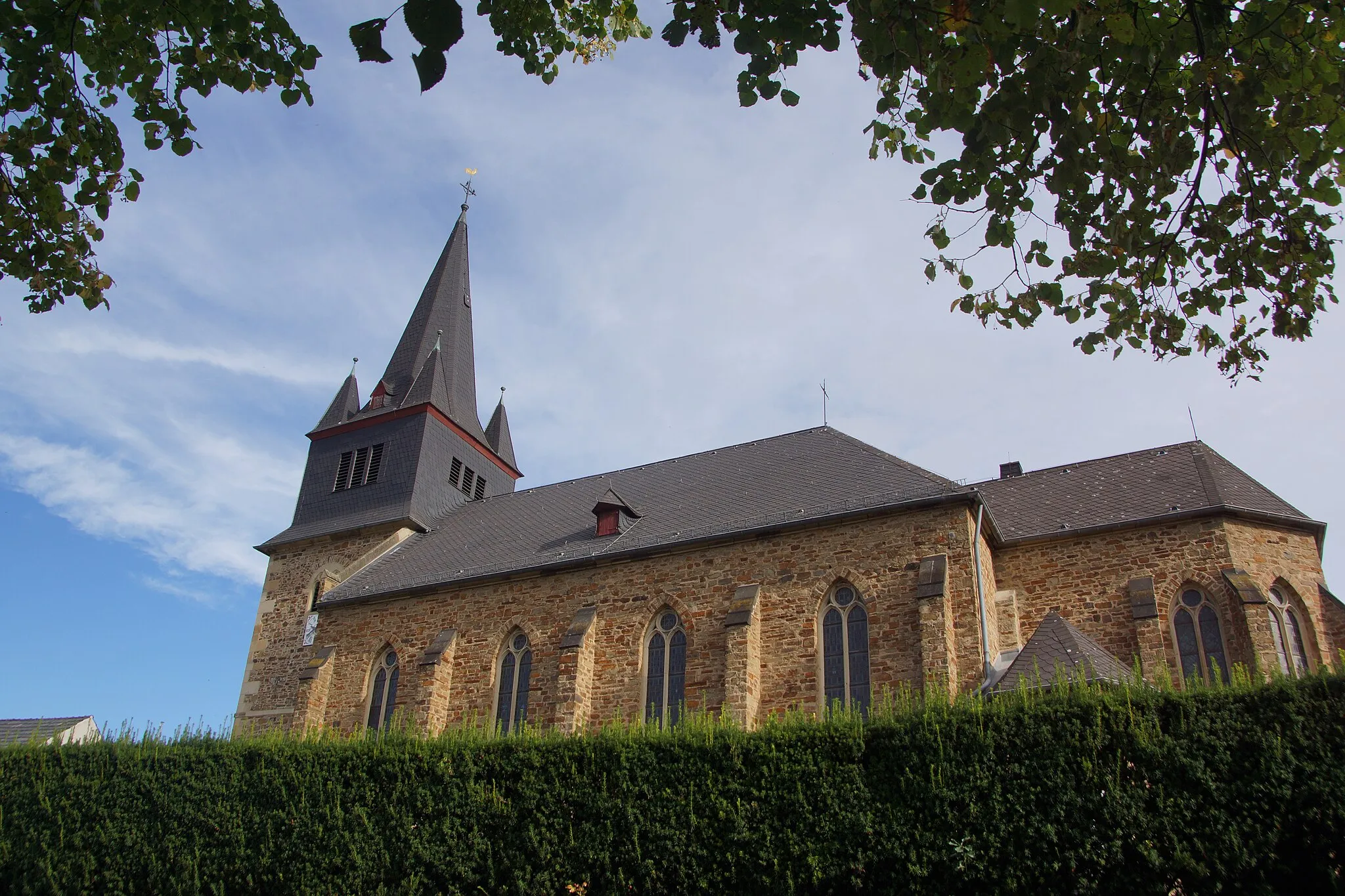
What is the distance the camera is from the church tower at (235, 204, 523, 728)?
22.8m

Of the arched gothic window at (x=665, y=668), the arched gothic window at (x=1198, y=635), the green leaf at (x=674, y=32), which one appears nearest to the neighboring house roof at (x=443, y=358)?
the arched gothic window at (x=665, y=668)

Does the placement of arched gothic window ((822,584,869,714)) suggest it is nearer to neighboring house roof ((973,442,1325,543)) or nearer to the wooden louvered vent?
neighboring house roof ((973,442,1325,543))

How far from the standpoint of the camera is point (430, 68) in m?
4.38

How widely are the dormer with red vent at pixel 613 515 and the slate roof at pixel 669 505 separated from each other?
166mm

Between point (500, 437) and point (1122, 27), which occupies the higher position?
point (500, 437)

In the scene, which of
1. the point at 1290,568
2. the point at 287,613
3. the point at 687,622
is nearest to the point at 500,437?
the point at 287,613

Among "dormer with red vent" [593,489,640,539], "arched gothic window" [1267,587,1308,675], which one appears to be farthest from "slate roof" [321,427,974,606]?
"arched gothic window" [1267,587,1308,675]

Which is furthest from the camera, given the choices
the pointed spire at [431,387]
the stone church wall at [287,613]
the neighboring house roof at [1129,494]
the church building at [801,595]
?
the pointed spire at [431,387]

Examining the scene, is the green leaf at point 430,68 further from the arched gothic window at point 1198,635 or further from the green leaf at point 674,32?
the arched gothic window at point 1198,635

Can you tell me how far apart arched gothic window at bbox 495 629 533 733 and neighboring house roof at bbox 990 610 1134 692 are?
824cm

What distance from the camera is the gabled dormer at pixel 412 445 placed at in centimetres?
2438

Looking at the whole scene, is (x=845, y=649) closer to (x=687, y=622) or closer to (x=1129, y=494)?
(x=687, y=622)

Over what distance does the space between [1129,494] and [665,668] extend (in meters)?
8.53

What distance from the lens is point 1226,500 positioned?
627 inches
